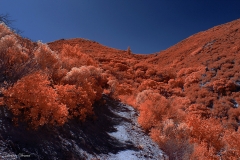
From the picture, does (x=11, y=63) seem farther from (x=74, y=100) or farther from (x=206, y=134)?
(x=206, y=134)

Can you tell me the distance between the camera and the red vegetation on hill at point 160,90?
8.04 metres

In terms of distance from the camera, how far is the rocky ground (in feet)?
19.5

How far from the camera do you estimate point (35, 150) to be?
20.2 ft

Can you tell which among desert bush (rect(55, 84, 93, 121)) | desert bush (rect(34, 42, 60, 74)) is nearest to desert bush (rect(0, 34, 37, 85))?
desert bush (rect(55, 84, 93, 121))

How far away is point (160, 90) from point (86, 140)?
1933cm

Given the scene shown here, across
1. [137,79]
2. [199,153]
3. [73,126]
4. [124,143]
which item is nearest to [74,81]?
[73,126]

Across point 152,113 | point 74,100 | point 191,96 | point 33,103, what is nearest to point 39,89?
point 33,103

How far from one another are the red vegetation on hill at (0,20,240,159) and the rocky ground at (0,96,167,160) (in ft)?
1.46

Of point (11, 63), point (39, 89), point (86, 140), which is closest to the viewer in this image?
point (39, 89)

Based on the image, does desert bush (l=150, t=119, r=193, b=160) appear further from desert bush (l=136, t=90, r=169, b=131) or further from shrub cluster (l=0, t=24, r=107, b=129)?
shrub cluster (l=0, t=24, r=107, b=129)

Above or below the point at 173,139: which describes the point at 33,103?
above

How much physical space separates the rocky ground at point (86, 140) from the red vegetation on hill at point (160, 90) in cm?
45

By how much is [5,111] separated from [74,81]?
A: 5304 mm

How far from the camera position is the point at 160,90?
2714cm
